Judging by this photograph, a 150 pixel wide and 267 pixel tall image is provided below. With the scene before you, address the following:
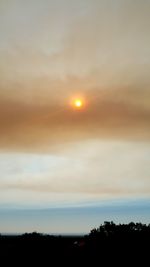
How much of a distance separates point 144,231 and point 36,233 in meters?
18.5

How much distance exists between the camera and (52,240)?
61188 mm

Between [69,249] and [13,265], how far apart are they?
7.20 m

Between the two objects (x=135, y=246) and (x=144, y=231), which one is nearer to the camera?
(x=135, y=246)

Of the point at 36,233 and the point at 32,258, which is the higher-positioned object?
the point at 36,233

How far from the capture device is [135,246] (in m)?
48.0

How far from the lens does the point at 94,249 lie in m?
50.1

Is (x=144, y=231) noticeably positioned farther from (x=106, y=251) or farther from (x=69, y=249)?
(x=69, y=249)

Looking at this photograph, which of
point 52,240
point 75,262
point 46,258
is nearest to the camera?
point 75,262

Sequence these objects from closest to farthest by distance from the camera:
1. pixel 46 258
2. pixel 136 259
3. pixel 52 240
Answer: pixel 136 259, pixel 46 258, pixel 52 240

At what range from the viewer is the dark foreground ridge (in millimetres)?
46938

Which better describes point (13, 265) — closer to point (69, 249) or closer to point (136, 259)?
point (69, 249)

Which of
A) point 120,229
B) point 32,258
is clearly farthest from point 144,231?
point 32,258

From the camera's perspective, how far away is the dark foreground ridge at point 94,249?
46938mm

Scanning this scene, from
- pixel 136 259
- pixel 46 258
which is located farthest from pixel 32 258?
pixel 136 259
